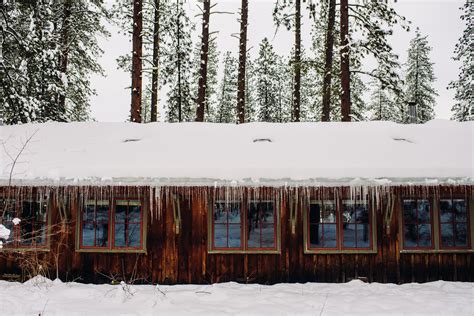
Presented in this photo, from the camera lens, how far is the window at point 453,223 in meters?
9.61

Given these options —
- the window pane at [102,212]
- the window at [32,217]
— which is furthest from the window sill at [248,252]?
the window at [32,217]

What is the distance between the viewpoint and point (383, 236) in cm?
956

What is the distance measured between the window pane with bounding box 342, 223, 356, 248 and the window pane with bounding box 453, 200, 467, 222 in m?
2.39

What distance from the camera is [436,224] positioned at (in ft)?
31.4

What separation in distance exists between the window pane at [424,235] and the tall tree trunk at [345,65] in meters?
5.10

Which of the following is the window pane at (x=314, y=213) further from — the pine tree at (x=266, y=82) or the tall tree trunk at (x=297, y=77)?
the pine tree at (x=266, y=82)

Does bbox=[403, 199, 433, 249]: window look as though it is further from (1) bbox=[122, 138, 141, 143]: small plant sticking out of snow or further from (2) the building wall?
(1) bbox=[122, 138, 141, 143]: small plant sticking out of snow

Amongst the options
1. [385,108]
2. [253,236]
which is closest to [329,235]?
[253,236]

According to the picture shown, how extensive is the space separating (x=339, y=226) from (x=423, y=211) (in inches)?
78.8

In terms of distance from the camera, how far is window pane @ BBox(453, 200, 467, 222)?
966 centimetres

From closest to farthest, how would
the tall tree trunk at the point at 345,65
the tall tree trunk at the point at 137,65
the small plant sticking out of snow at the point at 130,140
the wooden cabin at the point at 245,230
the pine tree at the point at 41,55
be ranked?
the wooden cabin at the point at 245,230 < the small plant sticking out of snow at the point at 130,140 < the pine tree at the point at 41,55 < the tall tree trunk at the point at 345,65 < the tall tree trunk at the point at 137,65

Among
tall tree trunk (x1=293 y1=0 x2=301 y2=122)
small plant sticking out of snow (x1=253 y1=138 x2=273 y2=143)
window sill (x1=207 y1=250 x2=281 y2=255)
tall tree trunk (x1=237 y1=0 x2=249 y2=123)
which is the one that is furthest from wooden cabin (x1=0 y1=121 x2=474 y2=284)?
tall tree trunk (x1=293 y1=0 x2=301 y2=122)

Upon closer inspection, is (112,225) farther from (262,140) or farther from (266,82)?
(266,82)

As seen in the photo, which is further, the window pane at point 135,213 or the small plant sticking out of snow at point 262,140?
the small plant sticking out of snow at point 262,140
